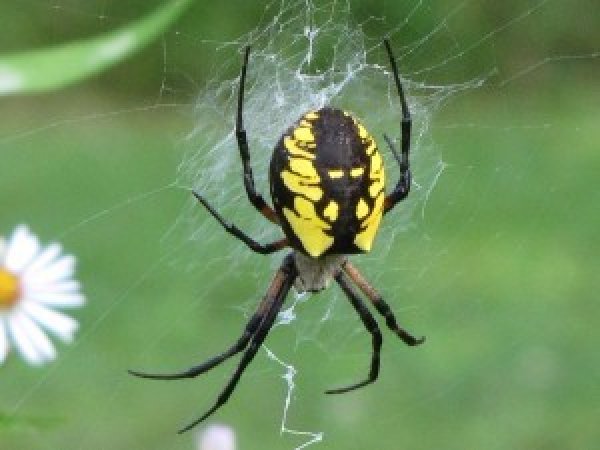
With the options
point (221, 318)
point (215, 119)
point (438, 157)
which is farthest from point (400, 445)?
point (215, 119)

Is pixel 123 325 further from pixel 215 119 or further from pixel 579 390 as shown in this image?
pixel 215 119

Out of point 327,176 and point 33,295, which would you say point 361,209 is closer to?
point 327,176

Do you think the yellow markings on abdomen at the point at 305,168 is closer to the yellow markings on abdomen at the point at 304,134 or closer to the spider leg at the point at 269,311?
the yellow markings on abdomen at the point at 304,134

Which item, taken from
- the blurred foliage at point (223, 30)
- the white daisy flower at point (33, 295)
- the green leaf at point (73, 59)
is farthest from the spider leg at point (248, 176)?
the blurred foliage at point (223, 30)

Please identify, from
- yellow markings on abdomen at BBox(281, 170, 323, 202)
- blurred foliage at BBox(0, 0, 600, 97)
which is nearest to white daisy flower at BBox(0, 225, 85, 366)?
yellow markings on abdomen at BBox(281, 170, 323, 202)

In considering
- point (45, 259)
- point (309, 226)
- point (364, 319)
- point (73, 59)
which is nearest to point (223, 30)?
point (364, 319)

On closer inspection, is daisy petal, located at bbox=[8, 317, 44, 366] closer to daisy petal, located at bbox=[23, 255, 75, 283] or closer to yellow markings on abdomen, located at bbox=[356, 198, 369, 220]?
daisy petal, located at bbox=[23, 255, 75, 283]

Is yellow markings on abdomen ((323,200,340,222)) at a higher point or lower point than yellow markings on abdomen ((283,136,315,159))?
lower

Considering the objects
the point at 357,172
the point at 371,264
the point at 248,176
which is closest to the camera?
the point at 357,172
